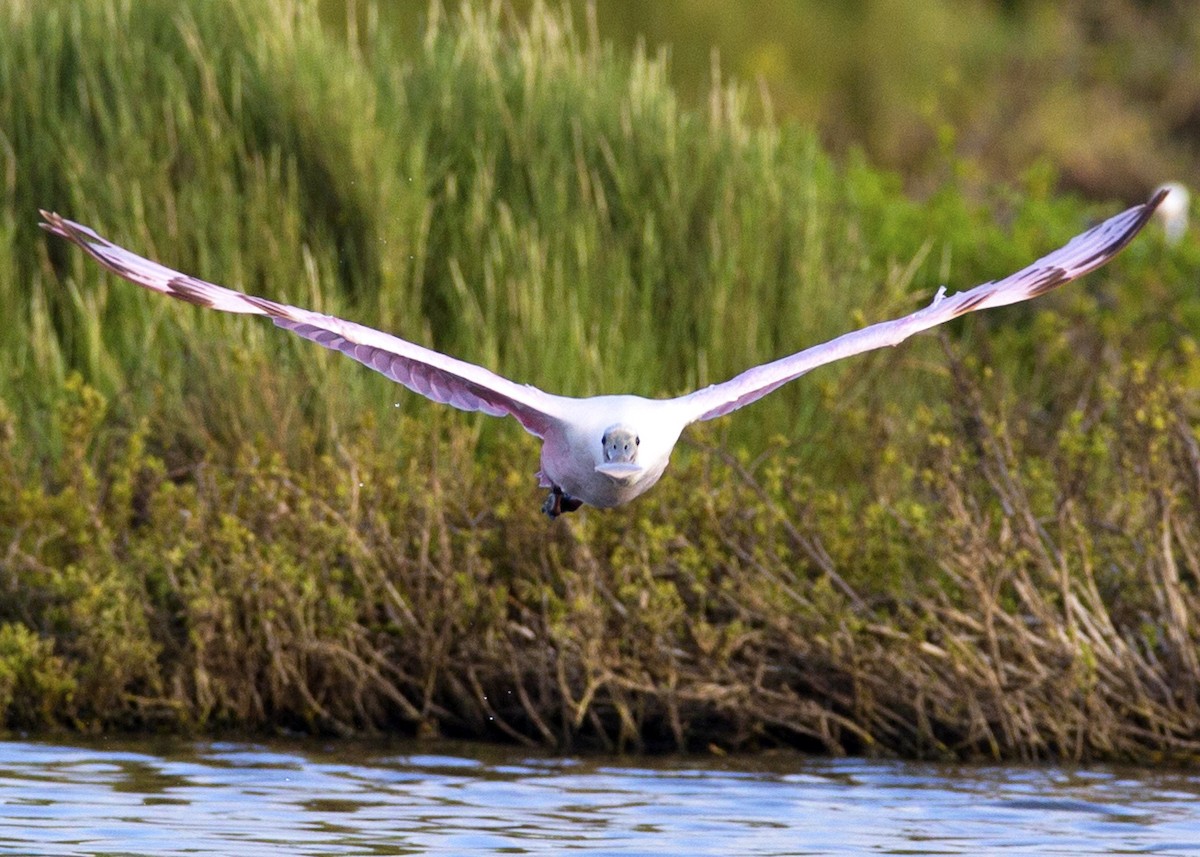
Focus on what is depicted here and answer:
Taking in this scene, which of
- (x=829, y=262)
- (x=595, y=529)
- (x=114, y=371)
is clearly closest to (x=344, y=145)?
(x=114, y=371)

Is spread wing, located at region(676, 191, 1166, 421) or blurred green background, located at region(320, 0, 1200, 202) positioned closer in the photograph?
spread wing, located at region(676, 191, 1166, 421)

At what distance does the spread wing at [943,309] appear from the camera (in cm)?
630

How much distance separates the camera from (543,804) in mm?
7168

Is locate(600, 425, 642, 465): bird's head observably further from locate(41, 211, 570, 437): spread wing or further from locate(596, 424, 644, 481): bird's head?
locate(41, 211, 570, 437): spread wing

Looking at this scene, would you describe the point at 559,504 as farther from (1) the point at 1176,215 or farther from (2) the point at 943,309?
(1) the point at 1176,215

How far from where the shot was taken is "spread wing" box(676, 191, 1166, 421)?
6.30 meters

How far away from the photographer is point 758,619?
8.01 meters

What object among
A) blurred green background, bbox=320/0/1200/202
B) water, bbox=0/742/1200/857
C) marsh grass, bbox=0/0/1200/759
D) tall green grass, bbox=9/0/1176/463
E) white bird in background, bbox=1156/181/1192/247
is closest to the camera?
water, bbox=0/742/1200/857

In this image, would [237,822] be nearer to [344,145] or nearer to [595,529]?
[595,529]

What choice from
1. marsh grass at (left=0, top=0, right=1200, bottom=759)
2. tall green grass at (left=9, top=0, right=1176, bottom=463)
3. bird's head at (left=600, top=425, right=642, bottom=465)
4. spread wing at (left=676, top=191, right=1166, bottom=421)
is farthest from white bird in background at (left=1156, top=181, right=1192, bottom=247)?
bird's head at (left=600, top=425, right=642, bottom=465)

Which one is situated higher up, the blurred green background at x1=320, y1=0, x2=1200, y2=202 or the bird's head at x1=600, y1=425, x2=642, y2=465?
the blurred green background at x1=320, y1=0, x2=1200, y2=202

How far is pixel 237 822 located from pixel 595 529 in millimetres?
1788

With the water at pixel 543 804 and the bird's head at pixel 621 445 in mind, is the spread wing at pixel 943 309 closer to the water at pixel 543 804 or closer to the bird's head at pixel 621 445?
the bird's head at pixel 621 445

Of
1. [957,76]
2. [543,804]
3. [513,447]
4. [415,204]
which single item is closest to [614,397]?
[543,804]
